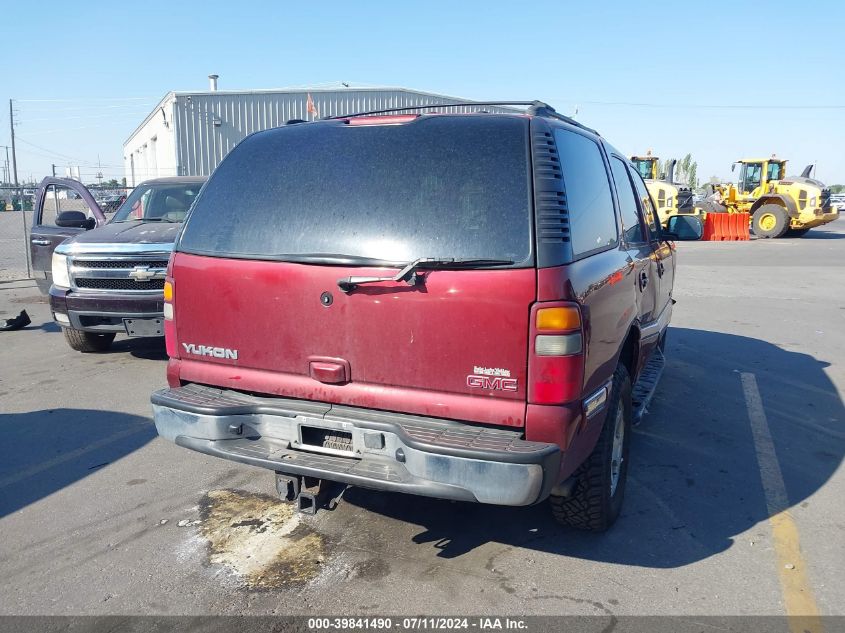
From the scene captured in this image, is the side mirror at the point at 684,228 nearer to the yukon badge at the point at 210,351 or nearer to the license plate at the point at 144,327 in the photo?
the yukon badge at the point at 210,351

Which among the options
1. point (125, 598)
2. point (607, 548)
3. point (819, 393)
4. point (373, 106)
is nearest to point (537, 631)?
point (607, 548)

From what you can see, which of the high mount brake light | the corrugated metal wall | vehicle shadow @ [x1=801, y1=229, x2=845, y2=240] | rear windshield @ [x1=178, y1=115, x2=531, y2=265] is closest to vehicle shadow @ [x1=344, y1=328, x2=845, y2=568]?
rear windshield @ [x1=178, y1=115, x2=531, y2=265]

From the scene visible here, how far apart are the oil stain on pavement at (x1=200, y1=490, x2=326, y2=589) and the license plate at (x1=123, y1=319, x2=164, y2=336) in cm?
314

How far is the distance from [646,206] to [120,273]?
5119mm

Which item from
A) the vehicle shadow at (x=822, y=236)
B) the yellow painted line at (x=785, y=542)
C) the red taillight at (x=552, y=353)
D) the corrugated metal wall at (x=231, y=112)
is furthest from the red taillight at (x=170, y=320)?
the vehicle shadow at (x=822, y=236)

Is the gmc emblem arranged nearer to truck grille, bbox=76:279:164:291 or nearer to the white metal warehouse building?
truck grille, bbox=76:279:164:291

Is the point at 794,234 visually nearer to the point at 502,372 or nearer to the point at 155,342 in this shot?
the point at 155,342

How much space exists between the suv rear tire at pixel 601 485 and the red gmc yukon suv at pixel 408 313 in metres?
0.01

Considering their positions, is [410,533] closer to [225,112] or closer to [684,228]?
[684,228]

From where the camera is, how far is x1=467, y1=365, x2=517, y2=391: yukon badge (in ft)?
→ 9.52

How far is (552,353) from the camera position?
112 inches

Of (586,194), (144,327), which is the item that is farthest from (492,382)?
(144,327)

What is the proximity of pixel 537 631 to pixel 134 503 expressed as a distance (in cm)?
248

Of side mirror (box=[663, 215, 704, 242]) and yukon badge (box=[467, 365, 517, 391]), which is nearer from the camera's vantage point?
yukon badge (box=[467, 365, 517, 391])
